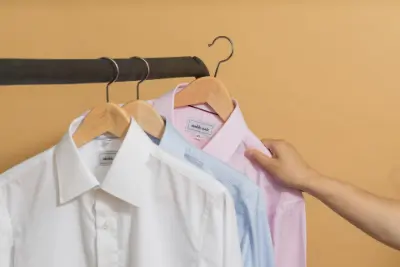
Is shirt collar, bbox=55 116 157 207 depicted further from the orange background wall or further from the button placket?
the orange background wall

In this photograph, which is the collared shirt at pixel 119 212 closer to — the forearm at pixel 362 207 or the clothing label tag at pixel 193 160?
the clothing label tag at pixel 193 160

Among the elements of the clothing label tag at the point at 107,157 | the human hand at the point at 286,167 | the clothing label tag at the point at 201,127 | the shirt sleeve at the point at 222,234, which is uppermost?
the clothing label tag at the point at 201,127

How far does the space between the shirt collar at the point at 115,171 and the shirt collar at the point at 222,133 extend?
139 mm

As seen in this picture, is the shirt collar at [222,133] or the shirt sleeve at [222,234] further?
the shirt collar at [222,133]

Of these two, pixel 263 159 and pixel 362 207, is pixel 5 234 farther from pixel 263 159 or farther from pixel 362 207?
pixel 362 207

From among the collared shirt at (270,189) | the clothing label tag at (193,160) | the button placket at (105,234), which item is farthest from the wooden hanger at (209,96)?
the button placket at (105,234)

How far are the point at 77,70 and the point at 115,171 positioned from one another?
0.57 ft

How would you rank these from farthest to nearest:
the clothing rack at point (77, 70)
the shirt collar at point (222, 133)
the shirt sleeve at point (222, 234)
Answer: the shirt collar at point (222, 133)
the shirt sleeve at point (222, 234)
the clothing rack at point (77, 70)

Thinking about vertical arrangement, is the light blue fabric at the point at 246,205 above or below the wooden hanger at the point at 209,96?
below

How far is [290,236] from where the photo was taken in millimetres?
1028

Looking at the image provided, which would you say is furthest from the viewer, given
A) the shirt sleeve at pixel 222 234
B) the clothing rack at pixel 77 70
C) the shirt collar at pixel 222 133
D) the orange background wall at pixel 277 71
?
the orange background wall at pixel 277 71

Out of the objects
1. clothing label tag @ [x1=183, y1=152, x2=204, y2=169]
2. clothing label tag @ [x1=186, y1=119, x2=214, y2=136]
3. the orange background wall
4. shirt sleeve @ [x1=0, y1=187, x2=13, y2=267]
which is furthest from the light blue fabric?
the orange background wall

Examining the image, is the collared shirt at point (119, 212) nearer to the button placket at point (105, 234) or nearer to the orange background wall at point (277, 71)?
the button placket at point (105, 234)

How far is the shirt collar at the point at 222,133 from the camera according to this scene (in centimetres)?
100
